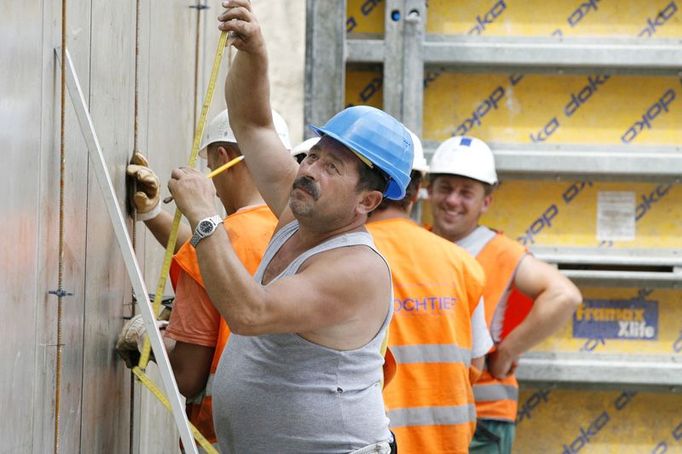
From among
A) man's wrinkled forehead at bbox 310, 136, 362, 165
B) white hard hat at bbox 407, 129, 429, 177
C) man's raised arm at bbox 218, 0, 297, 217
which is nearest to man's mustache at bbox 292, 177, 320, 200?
man's wrinkled forehead at bbox 310, 136, 362, 165

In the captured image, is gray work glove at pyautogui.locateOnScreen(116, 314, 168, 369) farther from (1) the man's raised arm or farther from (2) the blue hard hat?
(2) the blue hard hat

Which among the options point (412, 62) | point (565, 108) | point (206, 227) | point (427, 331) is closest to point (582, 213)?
point (565, 108)

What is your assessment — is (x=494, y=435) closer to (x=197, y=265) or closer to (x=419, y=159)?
(x=419, y=159)

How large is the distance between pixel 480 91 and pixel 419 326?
119 centimetres

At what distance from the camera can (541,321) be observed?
5262 millimetres

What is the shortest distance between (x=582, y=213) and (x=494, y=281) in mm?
460

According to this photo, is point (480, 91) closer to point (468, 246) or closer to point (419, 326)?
point (468, 246)

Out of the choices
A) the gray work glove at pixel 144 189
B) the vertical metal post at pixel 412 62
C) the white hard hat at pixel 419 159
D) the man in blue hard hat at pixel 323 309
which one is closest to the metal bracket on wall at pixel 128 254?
the man in blue hard hat at pixel 323 309

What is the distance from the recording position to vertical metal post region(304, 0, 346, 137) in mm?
5344

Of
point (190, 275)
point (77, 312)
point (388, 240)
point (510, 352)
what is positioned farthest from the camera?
point (510, 352)

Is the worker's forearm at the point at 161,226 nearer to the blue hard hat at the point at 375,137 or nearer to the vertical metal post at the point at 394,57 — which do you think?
the blue hard hat at the point at 375,137

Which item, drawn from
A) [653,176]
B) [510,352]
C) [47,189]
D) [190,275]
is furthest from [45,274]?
[653,176]

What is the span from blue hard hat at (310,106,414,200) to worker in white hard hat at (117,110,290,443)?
0.63 meters

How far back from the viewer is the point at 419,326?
4766 mm
